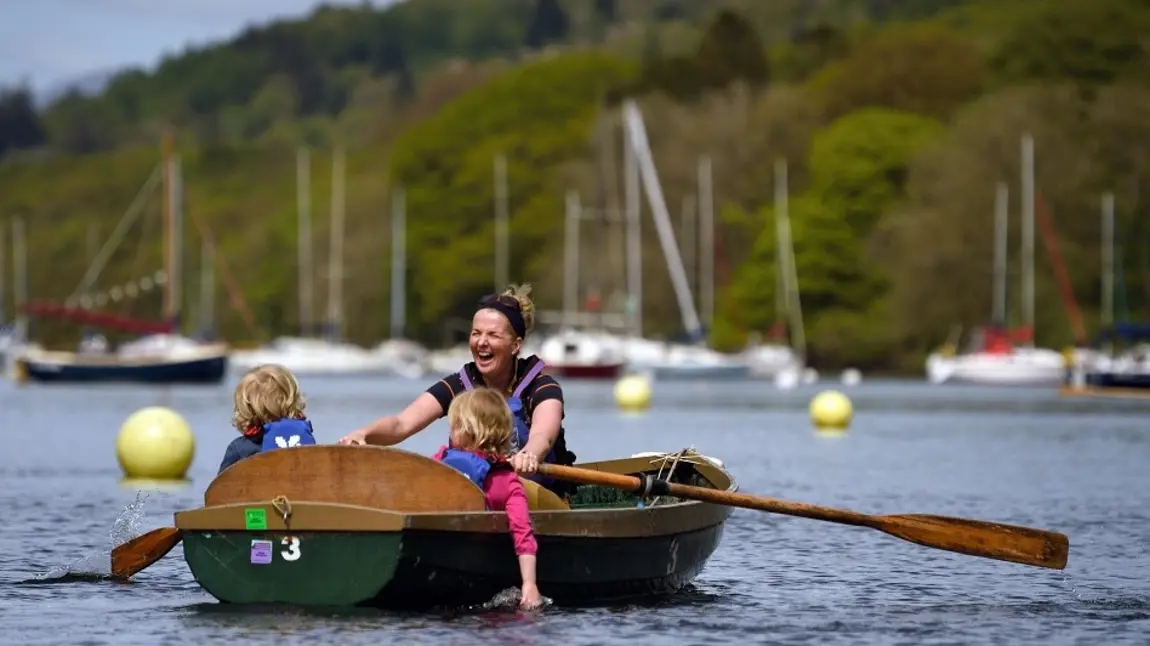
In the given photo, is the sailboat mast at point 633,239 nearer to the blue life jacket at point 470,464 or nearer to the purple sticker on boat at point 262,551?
the blue life jacket at point 470,464

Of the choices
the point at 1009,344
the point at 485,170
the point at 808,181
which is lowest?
the point at 1009,344

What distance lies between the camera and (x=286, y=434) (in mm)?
15594

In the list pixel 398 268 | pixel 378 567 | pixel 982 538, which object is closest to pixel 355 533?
pixel 378 567

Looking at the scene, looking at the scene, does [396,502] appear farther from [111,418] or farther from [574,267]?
[574,267]

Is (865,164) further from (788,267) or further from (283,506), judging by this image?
(283,506)

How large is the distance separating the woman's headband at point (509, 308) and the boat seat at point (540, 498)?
3.56 feet

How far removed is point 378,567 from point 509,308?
225 cm

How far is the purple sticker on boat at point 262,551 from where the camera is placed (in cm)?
→ 1471

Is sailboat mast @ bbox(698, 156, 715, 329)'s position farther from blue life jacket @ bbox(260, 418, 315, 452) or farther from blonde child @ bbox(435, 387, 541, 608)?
blonde child @ bbox(435, 387, 541, 608)

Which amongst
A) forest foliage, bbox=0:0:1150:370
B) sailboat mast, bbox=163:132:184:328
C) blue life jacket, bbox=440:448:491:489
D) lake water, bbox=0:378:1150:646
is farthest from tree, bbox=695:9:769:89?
blue life jacket, bbox=440:448:491:489

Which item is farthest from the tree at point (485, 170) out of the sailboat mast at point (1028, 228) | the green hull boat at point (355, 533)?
the green hull boat at point (355, 533)

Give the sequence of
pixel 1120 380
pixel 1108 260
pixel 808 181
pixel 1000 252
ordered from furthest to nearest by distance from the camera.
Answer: pixel 808 181, pixel 1000 252, pixel 1108 260, pixel 1120 380

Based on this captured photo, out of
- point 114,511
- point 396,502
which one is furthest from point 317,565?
point 114,511

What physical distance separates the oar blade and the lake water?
37 centimetres
